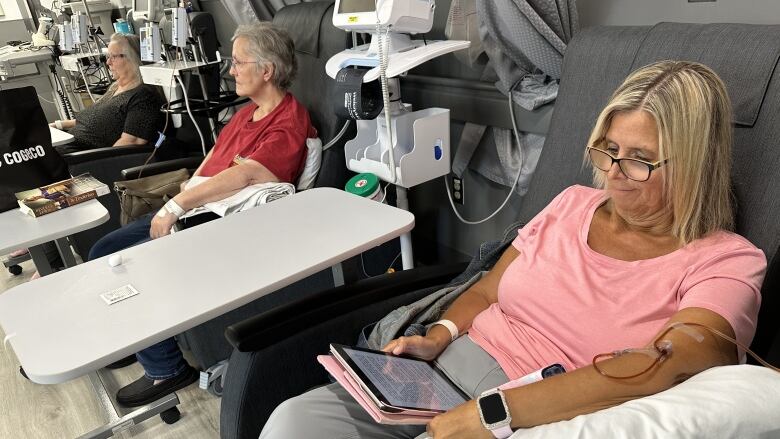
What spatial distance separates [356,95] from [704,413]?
1.28 metres

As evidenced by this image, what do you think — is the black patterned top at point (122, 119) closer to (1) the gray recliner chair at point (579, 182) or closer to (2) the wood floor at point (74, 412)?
(2) the wood floor at point (74, 412)

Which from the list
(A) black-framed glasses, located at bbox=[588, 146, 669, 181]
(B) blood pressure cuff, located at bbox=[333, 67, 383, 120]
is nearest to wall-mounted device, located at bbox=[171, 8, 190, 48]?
(B) blood pressure cuff, located at bbox=[333, 67, 383, 120]

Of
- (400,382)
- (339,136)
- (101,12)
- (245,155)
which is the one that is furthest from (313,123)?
(101,12)

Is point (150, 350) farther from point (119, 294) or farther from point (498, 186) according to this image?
point (498, 186)

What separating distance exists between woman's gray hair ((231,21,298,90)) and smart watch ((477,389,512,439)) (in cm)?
157

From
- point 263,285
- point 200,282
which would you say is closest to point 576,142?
point 263,285

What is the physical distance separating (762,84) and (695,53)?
0.14m

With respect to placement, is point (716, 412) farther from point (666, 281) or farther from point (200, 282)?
point (200, 282)

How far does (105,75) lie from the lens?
4301 millimetres

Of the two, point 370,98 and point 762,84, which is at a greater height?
point 762,84

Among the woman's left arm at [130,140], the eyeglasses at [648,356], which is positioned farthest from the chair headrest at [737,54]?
the woman's left arm at [130,140]

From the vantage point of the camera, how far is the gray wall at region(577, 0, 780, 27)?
1.26 m

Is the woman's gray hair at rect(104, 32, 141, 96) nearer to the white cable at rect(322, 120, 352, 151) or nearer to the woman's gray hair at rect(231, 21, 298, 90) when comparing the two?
the woman's gray hair at rect(231, 21, 298, 90)

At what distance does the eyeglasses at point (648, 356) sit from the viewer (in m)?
0.80
